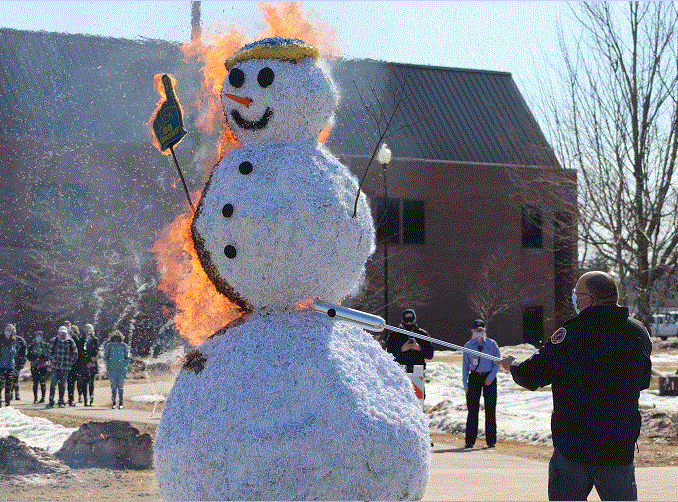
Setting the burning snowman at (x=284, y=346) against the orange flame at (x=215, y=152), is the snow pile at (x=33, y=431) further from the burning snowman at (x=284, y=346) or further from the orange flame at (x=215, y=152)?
the burning snowman at (x=284, y=346)

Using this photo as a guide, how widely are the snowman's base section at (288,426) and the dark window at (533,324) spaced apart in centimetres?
2795

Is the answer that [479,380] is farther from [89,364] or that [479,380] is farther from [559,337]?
[89,364]

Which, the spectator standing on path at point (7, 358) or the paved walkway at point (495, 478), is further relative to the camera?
the spectator standing on path at point (7, 358)

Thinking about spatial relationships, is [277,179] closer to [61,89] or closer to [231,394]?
[231,394]

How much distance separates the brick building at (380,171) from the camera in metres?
15.0

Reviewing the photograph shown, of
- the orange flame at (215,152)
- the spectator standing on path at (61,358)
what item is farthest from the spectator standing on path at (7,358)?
the orange flame at (215,152)

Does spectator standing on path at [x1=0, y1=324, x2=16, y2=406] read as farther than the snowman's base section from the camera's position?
Yes

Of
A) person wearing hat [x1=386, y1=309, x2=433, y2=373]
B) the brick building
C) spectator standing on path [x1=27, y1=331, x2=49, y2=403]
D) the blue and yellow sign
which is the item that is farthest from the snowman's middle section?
spectator standing on path [x1=27, y1=331, x2=49, y2=403]

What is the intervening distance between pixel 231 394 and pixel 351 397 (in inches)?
24.8

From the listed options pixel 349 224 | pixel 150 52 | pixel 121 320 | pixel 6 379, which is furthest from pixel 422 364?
pixel 121 320

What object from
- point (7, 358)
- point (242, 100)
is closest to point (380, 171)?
point (7, 358)

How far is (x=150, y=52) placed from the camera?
37.6 feet

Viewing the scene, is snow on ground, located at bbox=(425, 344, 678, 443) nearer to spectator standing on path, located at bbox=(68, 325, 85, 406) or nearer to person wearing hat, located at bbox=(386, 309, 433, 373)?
person wearing hat, located at bbox=(386, 309, 433, 373)

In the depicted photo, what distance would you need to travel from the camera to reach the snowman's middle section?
441 cm
